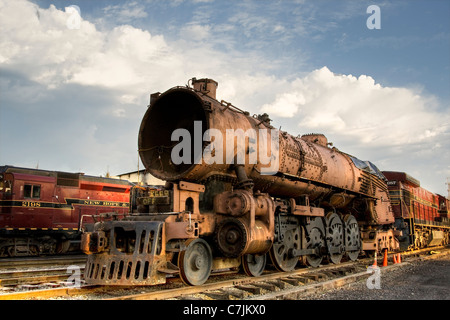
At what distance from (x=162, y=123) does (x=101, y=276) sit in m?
3.68

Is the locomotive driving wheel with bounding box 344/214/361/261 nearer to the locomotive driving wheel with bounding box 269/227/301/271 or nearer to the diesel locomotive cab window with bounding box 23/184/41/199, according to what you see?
the locomotive driving wheel with bounding box 269/227/301/271

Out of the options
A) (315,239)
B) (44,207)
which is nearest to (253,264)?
(315,239)

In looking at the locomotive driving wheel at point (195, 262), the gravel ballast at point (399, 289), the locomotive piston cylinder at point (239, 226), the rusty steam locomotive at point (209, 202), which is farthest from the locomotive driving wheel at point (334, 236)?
the locomotive driving wheel at point (195, 262)

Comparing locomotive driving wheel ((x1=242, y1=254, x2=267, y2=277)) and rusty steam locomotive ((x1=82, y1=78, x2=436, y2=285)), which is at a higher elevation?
rusty steam locomotive ((x1=82, y1=78, x2=436, y2=285))

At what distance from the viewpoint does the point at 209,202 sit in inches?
353

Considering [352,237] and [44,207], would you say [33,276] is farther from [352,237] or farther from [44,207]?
[352,237]

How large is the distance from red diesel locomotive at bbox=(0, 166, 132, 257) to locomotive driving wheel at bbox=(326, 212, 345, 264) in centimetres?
795

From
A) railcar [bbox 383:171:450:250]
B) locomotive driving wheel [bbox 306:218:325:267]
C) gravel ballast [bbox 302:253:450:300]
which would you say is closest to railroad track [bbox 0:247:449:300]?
gravel ballast [bbox 302:253:450:300]

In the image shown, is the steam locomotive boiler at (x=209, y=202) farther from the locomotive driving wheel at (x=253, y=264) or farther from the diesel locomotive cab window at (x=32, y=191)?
the diesel locomotive cab window at (x=32, y=191)

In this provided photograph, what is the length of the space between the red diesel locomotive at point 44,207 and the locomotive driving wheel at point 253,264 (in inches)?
Result: 297

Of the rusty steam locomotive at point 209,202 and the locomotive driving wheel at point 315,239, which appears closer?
the rusty steam locomotive at point 209,202

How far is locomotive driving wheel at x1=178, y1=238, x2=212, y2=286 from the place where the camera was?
763cm

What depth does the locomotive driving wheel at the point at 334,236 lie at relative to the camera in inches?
496
